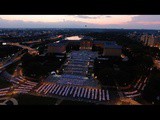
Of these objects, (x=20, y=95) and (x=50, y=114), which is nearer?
(x=50, y=114)

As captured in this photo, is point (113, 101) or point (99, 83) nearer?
point (113, 101)

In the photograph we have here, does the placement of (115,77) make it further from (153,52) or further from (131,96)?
(153,52)

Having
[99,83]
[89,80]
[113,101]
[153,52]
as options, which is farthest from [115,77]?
[153,52]

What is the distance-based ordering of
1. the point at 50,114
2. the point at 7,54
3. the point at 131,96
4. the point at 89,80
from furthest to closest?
the point at 7,54 → the point at 89,80 → the point at 131,96 → the point at 50,114

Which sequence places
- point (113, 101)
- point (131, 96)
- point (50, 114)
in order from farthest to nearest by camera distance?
point (131, 96), point (113, 101), point (50, 114)
